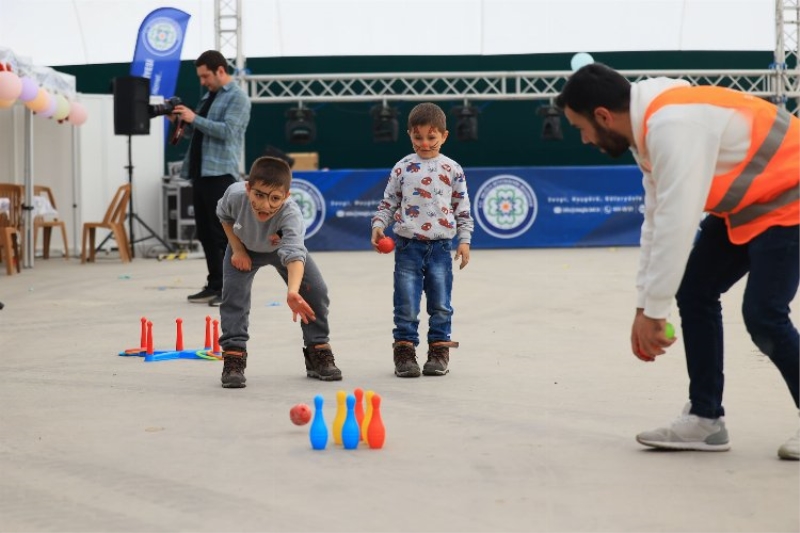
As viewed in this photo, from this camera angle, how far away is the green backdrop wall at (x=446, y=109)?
23266mm

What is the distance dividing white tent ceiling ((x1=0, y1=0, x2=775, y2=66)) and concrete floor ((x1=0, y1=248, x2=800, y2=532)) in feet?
53.2

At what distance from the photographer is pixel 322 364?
216 inches

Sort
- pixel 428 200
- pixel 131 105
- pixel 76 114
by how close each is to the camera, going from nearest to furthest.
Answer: pixel 428 200, pixel 131 105, pixel 76 114

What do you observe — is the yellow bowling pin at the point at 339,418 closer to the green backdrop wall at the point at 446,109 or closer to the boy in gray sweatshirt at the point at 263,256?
the boy in gray sweatshirt at the point at 263,256

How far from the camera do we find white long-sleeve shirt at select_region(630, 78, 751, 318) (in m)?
3.22

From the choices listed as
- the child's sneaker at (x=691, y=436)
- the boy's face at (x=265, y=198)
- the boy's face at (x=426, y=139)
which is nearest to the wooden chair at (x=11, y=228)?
the boy's face at (x=426, y=139)

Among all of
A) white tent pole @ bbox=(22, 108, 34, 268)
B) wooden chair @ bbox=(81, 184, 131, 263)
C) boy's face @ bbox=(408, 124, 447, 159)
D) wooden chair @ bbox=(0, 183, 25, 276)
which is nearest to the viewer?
boy's face @ bbox=(408, 124, 447, 159)

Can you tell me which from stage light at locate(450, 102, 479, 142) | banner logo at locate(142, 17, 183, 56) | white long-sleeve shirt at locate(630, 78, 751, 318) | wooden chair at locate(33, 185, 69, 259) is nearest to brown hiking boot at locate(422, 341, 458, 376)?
white long-sleeve shirt at locate(630, 78, 751, 318)

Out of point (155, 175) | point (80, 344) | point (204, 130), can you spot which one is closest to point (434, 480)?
point (80, 344)

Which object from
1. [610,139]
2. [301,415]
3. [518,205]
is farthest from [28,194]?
[610,139]

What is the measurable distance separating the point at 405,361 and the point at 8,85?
315 inches

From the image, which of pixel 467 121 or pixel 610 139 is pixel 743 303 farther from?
pixel 467 121

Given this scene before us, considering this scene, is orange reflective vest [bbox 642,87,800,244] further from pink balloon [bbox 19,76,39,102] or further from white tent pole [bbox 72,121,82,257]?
white tent pole [bbox 72,121,82,257]

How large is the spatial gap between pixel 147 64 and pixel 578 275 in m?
9.41
